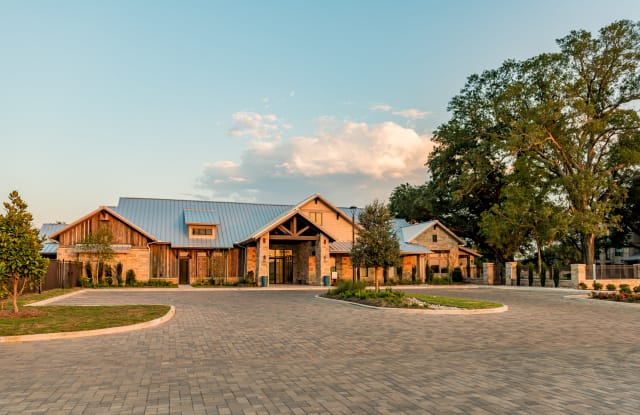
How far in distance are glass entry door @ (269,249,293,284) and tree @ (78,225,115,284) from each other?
13.4 m

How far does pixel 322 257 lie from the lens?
3984 centimetres

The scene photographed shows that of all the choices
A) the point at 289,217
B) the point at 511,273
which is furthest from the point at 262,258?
the point at 511,273

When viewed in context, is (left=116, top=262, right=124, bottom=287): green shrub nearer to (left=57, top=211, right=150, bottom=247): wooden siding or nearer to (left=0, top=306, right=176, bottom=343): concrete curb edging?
(left=57, top=211, right=150, bottom=247): wooden siding

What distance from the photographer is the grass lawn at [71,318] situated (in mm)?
13477

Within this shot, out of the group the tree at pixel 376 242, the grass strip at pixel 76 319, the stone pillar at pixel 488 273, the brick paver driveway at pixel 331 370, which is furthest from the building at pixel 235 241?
the brick paver driveway at pixel 331 370

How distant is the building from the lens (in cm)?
3853

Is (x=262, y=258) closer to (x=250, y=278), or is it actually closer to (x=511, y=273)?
(x=250, y=278)

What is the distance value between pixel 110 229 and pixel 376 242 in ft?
73.2

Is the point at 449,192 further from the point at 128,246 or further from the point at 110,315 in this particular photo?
the point at 110,315

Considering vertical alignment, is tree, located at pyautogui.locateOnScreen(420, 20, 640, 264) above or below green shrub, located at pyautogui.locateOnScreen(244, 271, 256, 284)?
above

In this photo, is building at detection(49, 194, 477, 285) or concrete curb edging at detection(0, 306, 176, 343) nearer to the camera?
concrete curb edging at detection(0, 306, 176, 343)

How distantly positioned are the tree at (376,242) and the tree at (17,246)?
15893 mm

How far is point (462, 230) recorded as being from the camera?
56719 mm

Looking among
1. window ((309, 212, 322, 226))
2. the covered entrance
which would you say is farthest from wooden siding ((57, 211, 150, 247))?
window ((309, 212, 322, 226))
